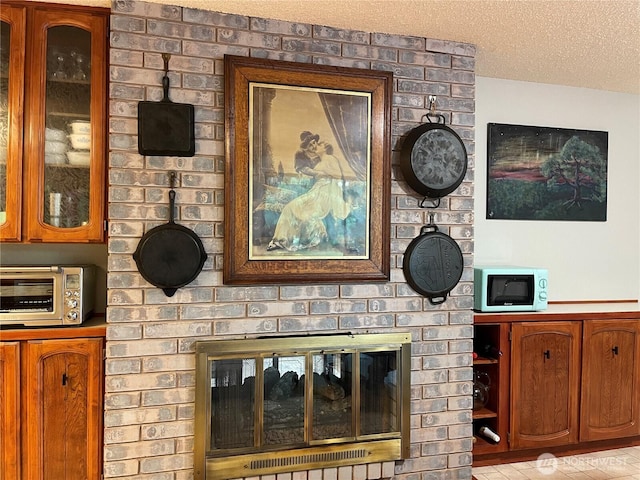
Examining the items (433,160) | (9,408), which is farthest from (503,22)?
(9,408)

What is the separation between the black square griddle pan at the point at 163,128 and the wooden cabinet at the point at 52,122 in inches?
9.4

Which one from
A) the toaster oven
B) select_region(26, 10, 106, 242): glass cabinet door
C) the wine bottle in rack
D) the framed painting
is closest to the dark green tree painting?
the framed painting

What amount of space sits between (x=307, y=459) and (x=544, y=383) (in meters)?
1.54

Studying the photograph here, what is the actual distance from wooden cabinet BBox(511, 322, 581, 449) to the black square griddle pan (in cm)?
213

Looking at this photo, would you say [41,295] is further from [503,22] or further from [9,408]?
[503,22]

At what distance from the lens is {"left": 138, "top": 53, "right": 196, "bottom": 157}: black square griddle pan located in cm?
206

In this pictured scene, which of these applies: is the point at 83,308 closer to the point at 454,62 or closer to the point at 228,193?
the point at 228,193

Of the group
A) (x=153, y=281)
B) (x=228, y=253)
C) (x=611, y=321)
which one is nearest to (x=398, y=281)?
(x=228, y=253)

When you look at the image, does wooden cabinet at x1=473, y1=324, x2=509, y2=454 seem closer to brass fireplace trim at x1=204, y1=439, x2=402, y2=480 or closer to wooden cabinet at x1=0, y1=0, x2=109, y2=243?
brass fireplace trim at x1=204, y1=439, x2=402, y2=480

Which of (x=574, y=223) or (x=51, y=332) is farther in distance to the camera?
(x=574, y=223)

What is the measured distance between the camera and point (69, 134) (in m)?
2.14

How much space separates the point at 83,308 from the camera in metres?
2.18

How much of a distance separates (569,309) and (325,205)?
1.85 meters

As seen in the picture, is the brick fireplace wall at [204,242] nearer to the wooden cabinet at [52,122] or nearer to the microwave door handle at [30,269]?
the wooden cabinet at [52,122]
